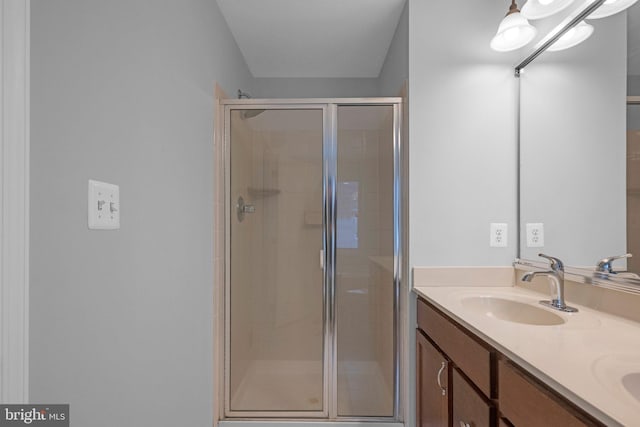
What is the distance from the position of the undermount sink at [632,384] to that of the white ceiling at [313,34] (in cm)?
190

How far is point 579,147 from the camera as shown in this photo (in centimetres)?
142

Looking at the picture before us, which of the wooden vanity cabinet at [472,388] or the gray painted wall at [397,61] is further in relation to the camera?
the gray painted wall at [397,61]

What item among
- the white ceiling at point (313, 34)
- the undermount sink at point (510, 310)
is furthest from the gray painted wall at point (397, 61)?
the undermount sink at point (510, 310)

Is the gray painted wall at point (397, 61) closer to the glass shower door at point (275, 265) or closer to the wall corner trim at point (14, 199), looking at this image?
the glass shower door at point (275, 265)

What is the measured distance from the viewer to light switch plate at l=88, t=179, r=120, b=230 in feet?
2.80

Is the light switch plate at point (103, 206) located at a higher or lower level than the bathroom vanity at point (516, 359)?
higher

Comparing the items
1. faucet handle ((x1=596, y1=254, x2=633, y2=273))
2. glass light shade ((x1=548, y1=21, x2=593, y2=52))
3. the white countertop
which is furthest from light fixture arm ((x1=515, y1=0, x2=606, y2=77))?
the white countertop

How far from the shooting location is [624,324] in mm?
1100

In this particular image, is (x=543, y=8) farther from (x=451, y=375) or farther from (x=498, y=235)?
(x=451, y=375)

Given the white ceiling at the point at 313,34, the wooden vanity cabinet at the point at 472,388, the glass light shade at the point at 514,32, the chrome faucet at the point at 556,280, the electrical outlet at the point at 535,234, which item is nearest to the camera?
the wooden vanity cabinet at the point at 472,388

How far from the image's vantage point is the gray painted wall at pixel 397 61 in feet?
6.04

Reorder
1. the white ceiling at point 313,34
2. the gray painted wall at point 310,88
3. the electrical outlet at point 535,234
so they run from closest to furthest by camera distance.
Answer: the electrical outlet at point 535,234, the white ceiling at point 313,34, the gray painted wall at point 310,88

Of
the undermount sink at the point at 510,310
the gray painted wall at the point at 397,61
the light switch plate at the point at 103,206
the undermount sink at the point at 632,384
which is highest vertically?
the gray painted wall at the point at 397,61

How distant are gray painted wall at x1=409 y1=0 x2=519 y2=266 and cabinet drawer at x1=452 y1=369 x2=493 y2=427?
675mm
